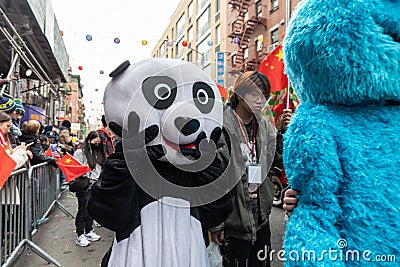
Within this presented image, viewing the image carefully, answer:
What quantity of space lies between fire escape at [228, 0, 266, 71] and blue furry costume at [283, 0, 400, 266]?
60.8 feet

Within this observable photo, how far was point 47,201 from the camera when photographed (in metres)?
5.34

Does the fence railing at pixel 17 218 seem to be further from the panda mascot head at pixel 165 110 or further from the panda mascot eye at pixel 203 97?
the panda mascot eye at pixel 203 97

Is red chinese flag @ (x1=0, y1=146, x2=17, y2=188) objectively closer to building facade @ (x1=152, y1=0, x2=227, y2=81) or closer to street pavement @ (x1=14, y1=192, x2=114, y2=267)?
street pavement @ (x1=14, y1=192, x2=114, y2=267)

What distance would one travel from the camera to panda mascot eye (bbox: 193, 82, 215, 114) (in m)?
1.53

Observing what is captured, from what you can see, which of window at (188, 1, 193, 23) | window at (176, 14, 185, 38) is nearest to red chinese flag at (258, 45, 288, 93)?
window at (188, 1, 193, 23)

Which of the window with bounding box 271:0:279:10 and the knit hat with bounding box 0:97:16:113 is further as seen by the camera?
the window with bounding box 271:0:279:10

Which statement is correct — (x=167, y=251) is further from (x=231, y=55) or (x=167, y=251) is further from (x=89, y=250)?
(x=231, y=55)

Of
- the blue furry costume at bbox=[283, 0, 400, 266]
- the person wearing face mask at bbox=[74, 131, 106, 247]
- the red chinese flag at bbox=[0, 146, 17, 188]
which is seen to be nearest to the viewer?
the blue furry costume at bbox=[283, 0, 400, 266]

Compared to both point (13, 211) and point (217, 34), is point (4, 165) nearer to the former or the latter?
point (13, 211)

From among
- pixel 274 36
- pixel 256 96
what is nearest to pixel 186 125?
pixel 256 96

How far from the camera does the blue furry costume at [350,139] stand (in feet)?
3.58

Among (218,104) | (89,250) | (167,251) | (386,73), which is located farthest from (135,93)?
(89,250)

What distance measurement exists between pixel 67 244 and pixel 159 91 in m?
3.54

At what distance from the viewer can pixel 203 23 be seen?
1183 inches
